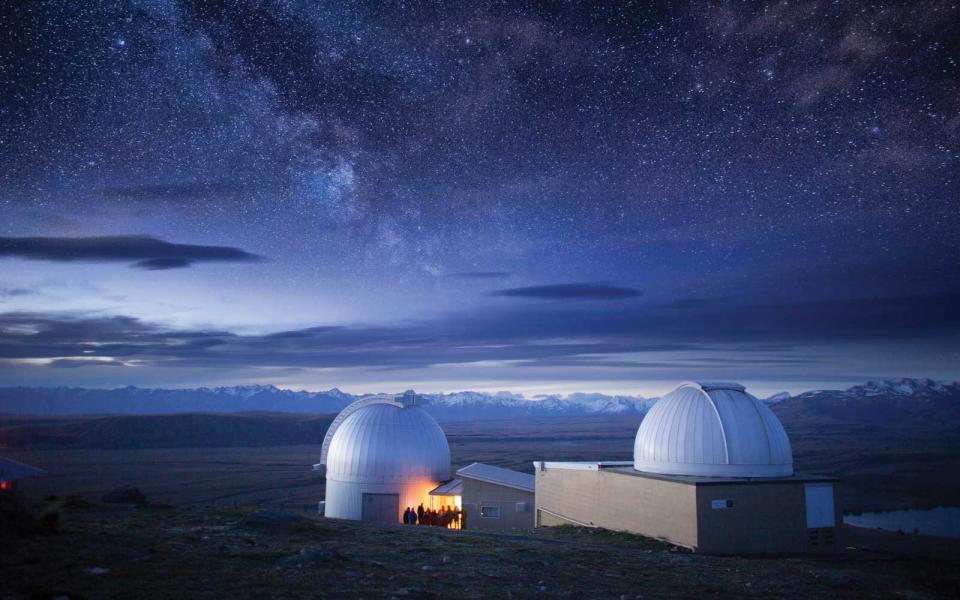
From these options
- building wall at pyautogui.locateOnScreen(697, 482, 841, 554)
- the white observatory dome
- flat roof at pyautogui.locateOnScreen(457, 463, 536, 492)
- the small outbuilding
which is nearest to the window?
building wall at pyautogui.locateOnScreen(697, 482, 841, 554)

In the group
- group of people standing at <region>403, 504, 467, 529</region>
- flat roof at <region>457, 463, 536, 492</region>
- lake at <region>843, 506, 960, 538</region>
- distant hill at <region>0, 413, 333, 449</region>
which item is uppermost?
flat roof at <region>457, 463, 536, 492</region>

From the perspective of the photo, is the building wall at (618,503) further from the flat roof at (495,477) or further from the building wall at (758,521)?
the flat roof at (495,477)

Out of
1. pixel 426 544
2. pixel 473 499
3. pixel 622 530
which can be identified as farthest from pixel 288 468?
pixel 426 544

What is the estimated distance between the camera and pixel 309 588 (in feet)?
27.7

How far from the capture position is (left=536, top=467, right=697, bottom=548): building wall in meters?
19.1

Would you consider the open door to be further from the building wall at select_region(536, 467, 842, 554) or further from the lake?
the lake

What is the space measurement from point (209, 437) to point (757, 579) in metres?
141

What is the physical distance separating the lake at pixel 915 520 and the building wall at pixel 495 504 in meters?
24.0

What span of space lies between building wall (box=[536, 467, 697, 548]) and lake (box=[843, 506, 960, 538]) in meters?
23.9

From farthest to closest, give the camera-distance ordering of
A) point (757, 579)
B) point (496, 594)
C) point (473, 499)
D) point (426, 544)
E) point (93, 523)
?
point (473, 499) → point (426, 544) → point (93, 523) → point (757, 579) → point (496, 594)

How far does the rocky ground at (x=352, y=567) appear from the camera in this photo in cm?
819

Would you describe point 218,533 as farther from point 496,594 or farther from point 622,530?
point 622,530

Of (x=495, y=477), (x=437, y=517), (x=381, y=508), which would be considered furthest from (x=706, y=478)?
(x=381, y=508)

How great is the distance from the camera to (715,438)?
70.0 feet
